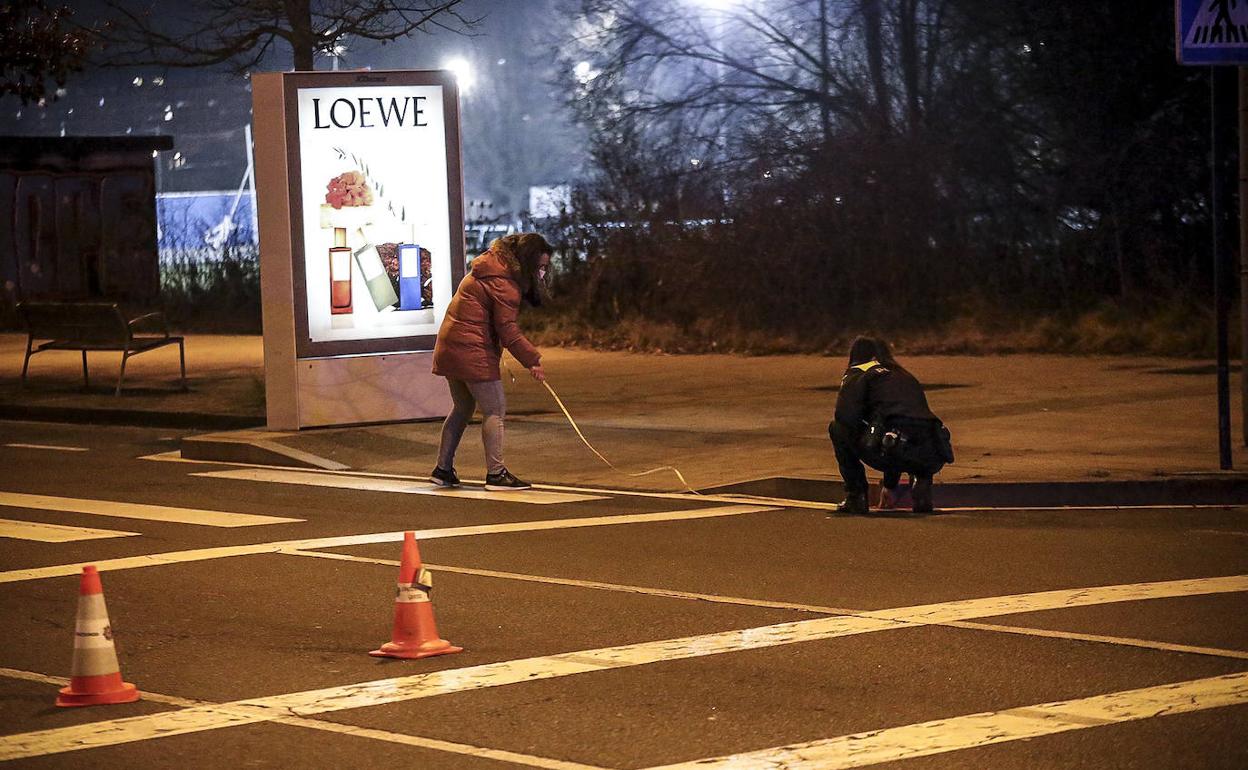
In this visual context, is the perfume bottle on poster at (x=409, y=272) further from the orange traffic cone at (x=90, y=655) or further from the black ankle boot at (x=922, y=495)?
the orange traffic cone at (x=90, y=655)

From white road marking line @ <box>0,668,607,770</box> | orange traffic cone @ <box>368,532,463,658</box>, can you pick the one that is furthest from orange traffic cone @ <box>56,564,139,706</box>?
orange traffic cone @ <box>368,532,463,658</box>

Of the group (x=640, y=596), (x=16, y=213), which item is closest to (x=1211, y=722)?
(x=640, y=596)

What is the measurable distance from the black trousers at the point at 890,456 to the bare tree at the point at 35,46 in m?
13.4

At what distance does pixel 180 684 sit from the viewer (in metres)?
7.00

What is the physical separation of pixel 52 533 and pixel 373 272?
531 cm

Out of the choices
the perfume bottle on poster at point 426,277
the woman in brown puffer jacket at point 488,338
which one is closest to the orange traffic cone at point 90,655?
the woman in brown puffer jacket at point 488,338

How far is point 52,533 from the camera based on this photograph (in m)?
10.8

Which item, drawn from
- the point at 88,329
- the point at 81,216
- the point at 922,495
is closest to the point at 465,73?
the point at 81,216

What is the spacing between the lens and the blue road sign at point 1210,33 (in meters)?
11.9

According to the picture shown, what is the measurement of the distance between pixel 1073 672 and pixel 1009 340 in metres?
15.0

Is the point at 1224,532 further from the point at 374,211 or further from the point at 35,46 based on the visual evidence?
the point at 35,46

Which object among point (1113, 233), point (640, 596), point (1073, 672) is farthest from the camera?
point (1113, 233)

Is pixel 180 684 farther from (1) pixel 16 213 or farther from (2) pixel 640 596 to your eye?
(1) pixel 16 213

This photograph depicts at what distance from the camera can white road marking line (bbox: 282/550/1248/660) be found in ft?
23.7
